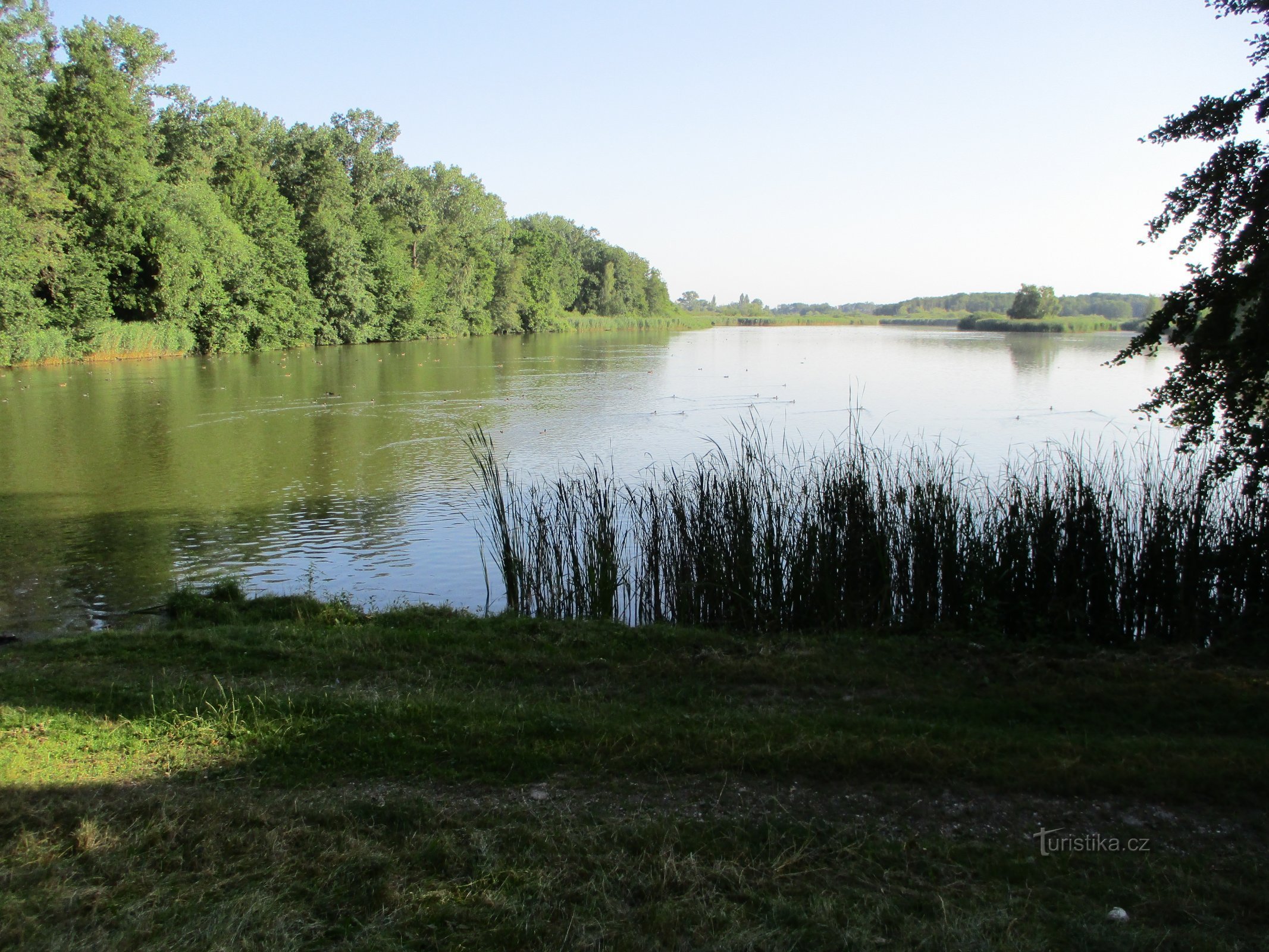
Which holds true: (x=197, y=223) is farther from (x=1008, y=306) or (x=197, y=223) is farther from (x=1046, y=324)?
(x=1008, y=306)

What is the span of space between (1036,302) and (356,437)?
2967 inches

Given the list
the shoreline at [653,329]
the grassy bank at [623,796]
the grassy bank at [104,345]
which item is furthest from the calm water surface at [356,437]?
the grassy bank at [623,796]

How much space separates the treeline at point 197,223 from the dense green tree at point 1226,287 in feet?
116

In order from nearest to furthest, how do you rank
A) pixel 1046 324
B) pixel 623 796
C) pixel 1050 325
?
pixel 623 796 < pixel 1050 325 < pixel 1046 324

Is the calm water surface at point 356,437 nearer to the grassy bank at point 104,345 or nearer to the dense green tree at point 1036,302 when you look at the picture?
the grassy bank at point 104,345

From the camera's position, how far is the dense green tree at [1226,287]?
627 cm

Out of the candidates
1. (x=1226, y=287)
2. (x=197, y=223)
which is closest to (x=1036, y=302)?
(x=197, y=223)

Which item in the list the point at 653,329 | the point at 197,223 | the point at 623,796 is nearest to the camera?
the point at 623,796

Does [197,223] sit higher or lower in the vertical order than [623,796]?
higher

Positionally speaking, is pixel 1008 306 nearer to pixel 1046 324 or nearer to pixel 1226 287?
pixel 1046 324

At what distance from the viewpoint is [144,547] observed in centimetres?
1062

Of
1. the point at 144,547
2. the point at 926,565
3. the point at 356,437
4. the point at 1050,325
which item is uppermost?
the point at 1050,325

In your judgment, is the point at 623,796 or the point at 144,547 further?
the point at 144,547

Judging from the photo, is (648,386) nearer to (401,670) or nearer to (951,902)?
(401,670)
